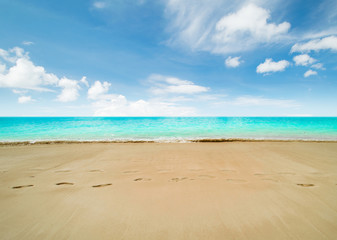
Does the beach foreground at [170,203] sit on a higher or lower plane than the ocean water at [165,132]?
lower

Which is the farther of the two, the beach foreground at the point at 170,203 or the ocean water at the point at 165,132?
the ocean water at the point at 165,132

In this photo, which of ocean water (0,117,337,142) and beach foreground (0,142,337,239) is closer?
beach foreground (0,142,337,239)

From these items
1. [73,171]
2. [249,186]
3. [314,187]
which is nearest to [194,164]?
[249,186]

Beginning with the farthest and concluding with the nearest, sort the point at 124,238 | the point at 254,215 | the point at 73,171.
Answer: the point at 73,171
the point at 254,215
the point at 124,238

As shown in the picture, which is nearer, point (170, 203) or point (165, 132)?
point (170, 203)

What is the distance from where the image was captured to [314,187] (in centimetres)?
352

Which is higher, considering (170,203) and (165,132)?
(165,132)

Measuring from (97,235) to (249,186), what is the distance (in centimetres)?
355

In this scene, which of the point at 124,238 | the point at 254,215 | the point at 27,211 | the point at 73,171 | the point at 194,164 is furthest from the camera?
the point at 194,164

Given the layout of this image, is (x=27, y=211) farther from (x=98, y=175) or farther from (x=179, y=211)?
(x=179, y=211)

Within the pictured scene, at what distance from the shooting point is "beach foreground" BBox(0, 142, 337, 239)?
218 cm

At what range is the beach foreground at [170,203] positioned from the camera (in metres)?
2.18

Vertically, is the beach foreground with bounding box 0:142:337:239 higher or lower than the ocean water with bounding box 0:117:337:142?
lower

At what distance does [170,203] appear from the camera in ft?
9.49
